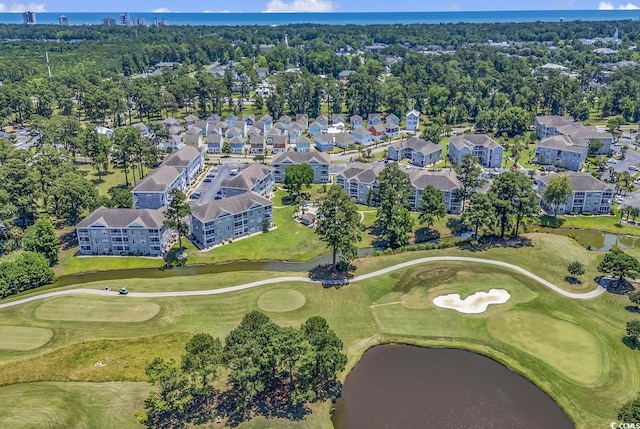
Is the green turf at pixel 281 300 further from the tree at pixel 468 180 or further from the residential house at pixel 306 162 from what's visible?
the residential house at pixel 306 162

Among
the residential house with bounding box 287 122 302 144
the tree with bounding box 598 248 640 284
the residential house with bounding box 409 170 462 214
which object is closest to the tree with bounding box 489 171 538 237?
the residential house with bounding box 409 170 462 214

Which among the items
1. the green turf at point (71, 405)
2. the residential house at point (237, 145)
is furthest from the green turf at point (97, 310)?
the residential house at point (237, 145)

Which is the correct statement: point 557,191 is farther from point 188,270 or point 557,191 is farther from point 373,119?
point 373,119

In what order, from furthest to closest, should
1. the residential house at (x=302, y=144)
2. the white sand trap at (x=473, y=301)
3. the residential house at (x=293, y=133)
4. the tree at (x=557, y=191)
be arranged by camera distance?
the residential house at (x=293, y=133) < the residential house at (x=302, y=144) < the tree at (x=557, y=191) < the white sand trap at (x=473, y=301)

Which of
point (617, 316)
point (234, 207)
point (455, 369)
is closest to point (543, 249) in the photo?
point (617, 316)

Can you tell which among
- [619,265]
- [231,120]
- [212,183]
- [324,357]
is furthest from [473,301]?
[231,120]

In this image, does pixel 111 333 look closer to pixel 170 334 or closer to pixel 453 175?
pixel 170 334
